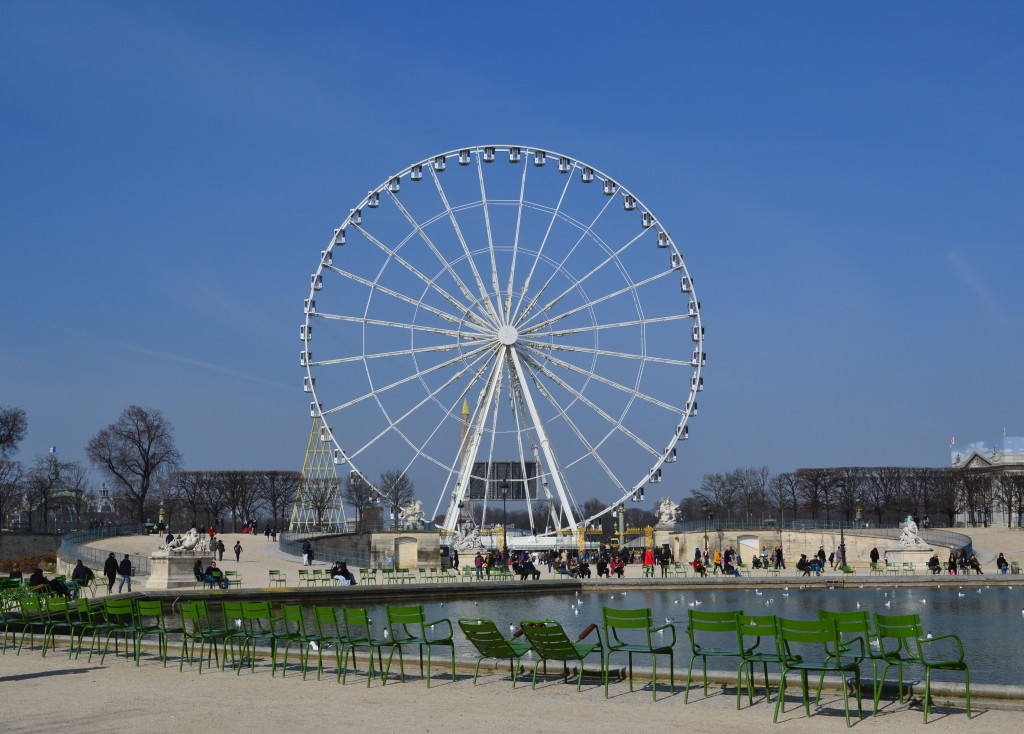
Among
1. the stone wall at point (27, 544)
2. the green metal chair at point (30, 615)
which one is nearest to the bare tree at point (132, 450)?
the stone wall at point (27, 544)

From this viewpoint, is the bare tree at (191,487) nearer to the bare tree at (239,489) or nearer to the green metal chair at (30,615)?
the bare tree at (239,489)

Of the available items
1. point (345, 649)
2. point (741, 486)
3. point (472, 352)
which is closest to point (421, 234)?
point (472, 352)

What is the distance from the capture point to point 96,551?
138 feet

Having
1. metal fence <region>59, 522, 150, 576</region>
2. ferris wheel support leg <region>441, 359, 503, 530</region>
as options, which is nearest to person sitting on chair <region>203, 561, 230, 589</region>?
metal fence <region>59, 522, 150, 576</region>

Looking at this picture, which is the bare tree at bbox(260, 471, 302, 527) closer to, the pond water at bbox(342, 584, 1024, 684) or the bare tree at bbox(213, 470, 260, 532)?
the bare tree at bbox(213, 470, 260, 532)

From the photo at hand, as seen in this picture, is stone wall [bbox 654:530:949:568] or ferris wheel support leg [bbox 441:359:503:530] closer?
ferris wheel support leg [bbox 441:359:503:530]

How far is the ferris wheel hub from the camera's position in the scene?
41938 mm

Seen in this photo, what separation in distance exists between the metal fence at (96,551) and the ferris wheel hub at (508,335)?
13.8 metres

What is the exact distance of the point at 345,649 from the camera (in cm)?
1334

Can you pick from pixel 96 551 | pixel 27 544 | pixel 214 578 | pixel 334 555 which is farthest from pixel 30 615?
pixel 27 544

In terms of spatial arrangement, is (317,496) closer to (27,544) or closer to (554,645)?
(27,544)

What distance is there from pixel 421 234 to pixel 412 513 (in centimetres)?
1520

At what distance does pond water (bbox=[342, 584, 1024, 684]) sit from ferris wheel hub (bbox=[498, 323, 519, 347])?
10374 mm

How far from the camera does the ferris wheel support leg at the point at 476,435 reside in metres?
42.2
